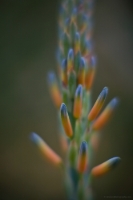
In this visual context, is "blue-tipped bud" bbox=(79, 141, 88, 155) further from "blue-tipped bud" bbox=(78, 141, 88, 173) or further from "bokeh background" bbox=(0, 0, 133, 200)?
"bokeh background" bbox=(0, 0, 133, 200)

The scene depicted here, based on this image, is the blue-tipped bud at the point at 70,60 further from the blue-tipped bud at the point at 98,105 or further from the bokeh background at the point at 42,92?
the bokeh background at the point at 42,92

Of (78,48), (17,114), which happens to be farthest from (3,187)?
(78,48)

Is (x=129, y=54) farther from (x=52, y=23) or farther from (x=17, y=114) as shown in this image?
(x=17, y=114)

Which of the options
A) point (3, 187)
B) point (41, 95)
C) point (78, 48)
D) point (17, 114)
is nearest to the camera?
point (78, 48)

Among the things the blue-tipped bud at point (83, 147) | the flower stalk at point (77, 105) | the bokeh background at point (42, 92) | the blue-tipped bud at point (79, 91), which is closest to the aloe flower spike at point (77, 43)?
the flower stalk at point (77, 105)

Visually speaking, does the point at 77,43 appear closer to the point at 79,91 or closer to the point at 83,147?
the point at 79,91

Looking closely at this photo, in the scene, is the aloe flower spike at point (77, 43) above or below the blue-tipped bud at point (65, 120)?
above

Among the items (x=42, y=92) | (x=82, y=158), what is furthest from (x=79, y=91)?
(x=42, y=92)

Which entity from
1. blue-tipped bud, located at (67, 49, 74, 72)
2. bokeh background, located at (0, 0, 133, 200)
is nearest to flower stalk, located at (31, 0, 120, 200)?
blue-tipped bud, located at (67, 49, 74, 72)
